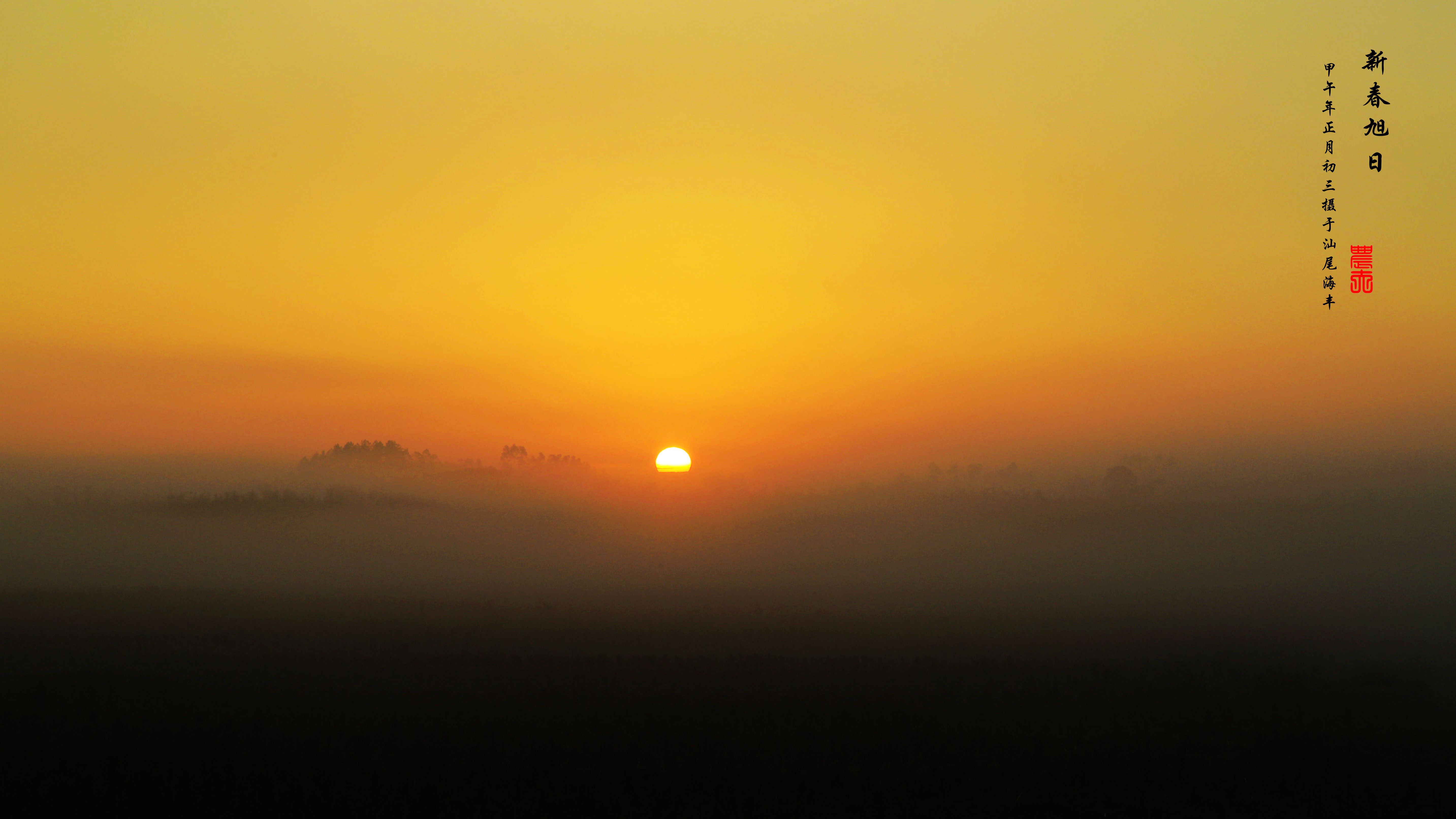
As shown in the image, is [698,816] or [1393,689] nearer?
[698,816]

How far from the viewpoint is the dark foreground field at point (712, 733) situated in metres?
55.8

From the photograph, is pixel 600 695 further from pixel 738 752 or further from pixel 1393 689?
pixel 1393 689

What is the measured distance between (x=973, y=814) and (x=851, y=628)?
123 m

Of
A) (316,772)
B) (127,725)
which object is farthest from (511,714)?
(127,725)

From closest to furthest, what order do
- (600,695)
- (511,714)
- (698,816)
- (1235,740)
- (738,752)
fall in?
(698,816)
(738,752)
(1235,740)
(511,714)
(600,695)

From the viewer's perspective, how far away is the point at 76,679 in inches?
3782

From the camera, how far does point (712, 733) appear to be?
71.2 m

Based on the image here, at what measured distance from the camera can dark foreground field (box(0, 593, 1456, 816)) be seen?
55.8 meters

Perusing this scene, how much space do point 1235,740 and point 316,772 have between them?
70.4 meters

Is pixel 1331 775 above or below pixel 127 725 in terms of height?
above

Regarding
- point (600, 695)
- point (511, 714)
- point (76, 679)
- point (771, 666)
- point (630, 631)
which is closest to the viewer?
point (511, 714)

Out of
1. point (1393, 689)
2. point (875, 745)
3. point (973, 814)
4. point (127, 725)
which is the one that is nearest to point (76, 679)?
point (127, 725)

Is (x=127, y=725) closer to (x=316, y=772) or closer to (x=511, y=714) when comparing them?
(x=316, y=772)

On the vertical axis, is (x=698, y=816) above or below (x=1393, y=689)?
below
